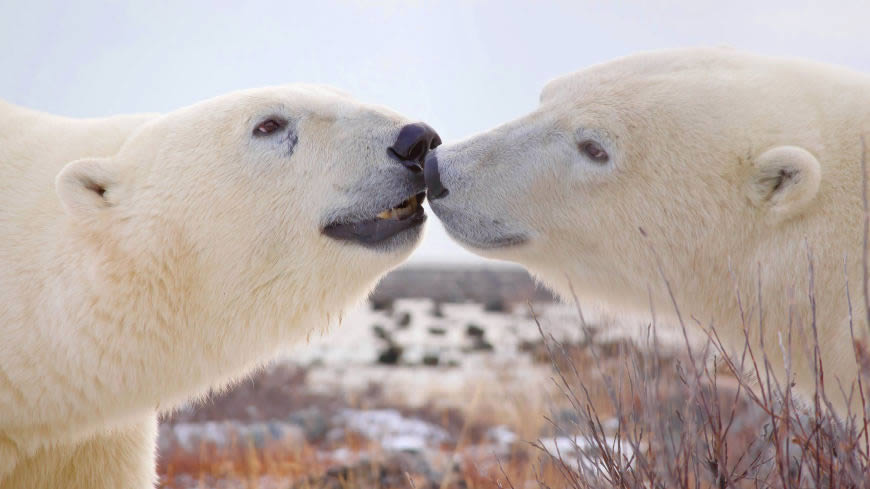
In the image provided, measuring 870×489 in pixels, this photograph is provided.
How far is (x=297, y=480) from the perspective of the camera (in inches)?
171

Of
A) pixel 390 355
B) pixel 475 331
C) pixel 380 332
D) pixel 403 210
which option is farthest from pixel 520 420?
pixel 475 331

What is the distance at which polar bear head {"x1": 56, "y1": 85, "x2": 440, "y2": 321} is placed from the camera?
8.23 ft

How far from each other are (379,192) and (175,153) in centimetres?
69

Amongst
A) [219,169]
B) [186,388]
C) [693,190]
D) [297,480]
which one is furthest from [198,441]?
[693,190]

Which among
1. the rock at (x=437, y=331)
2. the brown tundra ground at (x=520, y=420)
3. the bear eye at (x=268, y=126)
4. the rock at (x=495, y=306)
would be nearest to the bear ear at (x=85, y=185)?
the bear eye at (x=268, y=126)

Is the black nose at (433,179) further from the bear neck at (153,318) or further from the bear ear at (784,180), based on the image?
the bear ear at (784,180)

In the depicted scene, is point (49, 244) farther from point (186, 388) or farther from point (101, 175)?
point (186, 388)

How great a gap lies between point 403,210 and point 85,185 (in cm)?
101

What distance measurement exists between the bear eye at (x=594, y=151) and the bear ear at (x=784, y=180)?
1.40ft

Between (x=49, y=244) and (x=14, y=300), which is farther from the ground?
(x=49, y=244)

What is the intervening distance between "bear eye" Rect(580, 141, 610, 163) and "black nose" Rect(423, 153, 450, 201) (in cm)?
45

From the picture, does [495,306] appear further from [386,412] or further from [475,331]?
[386,412]

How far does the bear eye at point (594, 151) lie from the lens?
8.02 feet

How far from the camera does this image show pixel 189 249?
2545 mm
